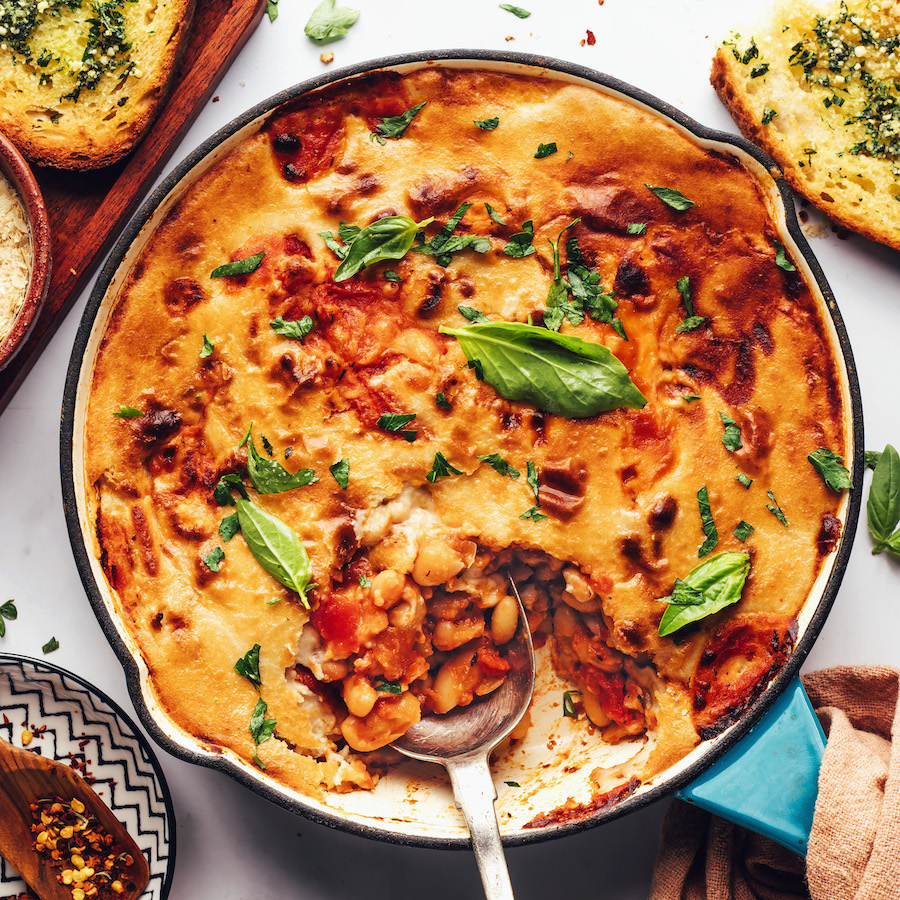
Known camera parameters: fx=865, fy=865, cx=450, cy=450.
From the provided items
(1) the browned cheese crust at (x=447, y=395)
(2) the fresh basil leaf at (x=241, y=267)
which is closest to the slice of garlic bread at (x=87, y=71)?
(1) the browned cheese crust at (x=447, y=395)

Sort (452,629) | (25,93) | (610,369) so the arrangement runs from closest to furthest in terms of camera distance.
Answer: (610,369)
(452,629)
(25,93)

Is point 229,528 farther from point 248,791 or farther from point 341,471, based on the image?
point 248,791

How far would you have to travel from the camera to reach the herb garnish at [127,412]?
8.06 feet

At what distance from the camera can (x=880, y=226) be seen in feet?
9.49

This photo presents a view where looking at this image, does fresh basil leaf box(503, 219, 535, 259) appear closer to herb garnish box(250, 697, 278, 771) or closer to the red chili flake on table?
herb garnish box(250, 697, 278, 771)

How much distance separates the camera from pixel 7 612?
2936 millimetres

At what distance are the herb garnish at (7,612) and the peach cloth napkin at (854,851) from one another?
229cm

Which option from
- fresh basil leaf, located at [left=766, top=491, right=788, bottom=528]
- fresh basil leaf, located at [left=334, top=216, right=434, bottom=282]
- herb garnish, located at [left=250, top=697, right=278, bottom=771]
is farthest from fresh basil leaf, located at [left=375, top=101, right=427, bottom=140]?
herb garnish, located at [left=250, top=697, right=278, bottom=771]

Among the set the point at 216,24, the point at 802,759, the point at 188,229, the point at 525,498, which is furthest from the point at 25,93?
the point at 802,759

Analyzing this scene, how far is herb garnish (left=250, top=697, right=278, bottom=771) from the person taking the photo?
245 cm

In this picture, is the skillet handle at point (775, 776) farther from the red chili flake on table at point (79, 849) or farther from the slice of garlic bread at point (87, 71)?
the slice of garlic bread at point (87, 71)

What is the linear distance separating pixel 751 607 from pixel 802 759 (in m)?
0.45

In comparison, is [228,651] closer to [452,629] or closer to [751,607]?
[452,629]

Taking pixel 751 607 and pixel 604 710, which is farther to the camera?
pixel 604 710
